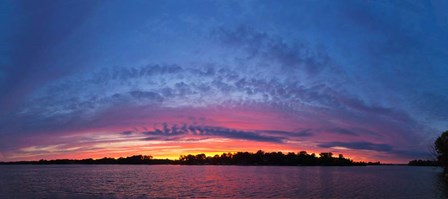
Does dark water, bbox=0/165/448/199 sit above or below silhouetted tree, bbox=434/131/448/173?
below

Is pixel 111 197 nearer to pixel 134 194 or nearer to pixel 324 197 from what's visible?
pixel 134 194

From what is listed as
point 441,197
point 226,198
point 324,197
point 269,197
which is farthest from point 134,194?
point 441,197

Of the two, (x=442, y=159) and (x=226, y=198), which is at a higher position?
(x=442, y=159)

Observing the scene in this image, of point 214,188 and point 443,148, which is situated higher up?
point 443,148

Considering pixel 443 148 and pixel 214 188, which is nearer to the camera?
pixel 214 188

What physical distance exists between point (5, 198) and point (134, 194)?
1788 centimetres

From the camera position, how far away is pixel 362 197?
56125 mm

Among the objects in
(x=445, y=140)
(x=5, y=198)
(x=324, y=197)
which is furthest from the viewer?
(x=445, y=140)

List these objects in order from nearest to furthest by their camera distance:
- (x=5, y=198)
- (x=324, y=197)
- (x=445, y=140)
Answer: (x=5, y=198) < (x=324, y=197) < (x=445, y=140)

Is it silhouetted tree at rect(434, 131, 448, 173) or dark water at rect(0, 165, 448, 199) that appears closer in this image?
dark water at rect(0, 165, 448, 199)

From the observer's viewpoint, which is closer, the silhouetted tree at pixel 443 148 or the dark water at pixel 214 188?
the dark water at pixel 214 188

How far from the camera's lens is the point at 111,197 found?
A: 173 ft

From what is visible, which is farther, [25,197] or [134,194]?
[134,194]

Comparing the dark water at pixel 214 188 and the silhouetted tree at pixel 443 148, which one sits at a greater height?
the silhouetted tree at pixel 443 148
